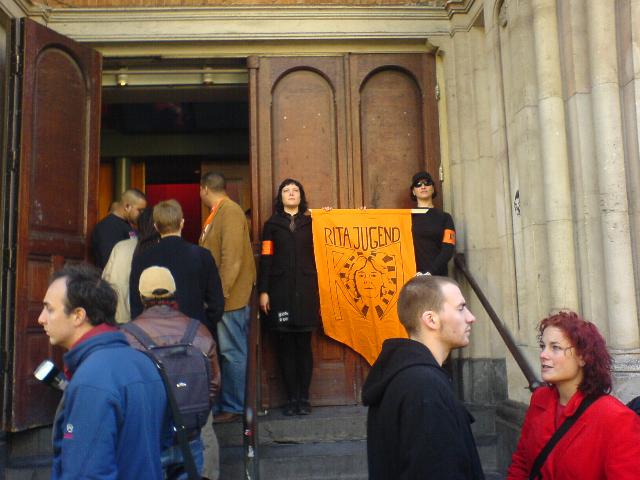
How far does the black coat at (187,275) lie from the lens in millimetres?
4191

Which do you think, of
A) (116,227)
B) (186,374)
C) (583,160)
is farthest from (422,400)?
(116,227)

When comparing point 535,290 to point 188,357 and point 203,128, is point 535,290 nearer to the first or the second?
point 188,357

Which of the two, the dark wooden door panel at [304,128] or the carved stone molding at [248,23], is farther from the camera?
the dark wooden door panel at [304,128]

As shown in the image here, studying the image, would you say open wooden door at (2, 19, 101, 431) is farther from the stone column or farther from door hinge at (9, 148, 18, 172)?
the stone column

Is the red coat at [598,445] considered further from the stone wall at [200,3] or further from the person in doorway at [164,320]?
the stone wall at [200,3]

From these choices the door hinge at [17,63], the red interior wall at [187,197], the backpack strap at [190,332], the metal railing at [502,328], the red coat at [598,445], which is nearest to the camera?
the red coat at [598,445]

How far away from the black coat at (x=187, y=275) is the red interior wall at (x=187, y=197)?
6.01m

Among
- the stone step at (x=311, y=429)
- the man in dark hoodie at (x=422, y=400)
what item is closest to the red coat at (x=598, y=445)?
the man in dark hoodie at (x=422, y=400)

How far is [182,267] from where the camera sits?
4199 millimetres

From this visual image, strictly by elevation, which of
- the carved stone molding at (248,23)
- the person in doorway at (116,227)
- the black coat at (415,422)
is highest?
the carved stone molding at (248,23)

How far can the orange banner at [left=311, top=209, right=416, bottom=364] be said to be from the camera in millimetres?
5648

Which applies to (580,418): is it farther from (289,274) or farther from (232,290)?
(289,274)

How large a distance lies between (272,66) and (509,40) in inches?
86.0

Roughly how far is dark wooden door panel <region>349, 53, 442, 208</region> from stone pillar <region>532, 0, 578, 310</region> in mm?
1744
